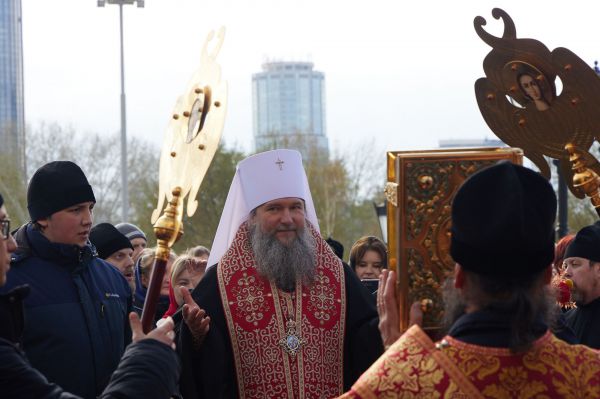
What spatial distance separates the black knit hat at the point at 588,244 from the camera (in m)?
6.52

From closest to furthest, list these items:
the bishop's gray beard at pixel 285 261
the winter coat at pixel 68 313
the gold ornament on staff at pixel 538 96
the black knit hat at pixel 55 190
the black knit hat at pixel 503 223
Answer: the black knit hat at pixel 503 223 → the gold ornament on staff at pixel 538 96 → the winter coat at pixel 68 313 → the black knit hat at pixel 55 190 → the bishop's gray beard at pixel 285 261

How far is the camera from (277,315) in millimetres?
6082

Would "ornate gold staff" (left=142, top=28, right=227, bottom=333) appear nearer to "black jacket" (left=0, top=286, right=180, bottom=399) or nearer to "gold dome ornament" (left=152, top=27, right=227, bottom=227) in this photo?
"gold dome ornament" (left=152, top=27, right=227, bottom=227)

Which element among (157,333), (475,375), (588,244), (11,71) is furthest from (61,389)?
(11,71)

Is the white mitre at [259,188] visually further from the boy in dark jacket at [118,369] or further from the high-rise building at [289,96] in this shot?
the high-rise building at [289,96]

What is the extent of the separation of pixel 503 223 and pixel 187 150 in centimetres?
152

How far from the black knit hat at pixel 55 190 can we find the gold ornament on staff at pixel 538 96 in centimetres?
216

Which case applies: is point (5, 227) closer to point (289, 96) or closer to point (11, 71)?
point (11, 71)

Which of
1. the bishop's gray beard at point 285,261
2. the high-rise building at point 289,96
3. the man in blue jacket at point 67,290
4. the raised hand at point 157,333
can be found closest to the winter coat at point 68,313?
the man in blue jacket at point 67,290

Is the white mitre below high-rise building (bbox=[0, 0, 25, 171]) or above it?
below

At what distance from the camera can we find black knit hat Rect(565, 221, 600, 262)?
257 inches

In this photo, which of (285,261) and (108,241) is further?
Answer: (108,241)

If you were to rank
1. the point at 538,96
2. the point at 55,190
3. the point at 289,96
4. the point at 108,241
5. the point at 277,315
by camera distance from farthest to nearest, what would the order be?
the point at 289,96
the point at 108,241
the point at 277,315
the point at 55,190
the point at 538,96

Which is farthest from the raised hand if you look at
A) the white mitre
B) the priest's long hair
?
the white mitre
